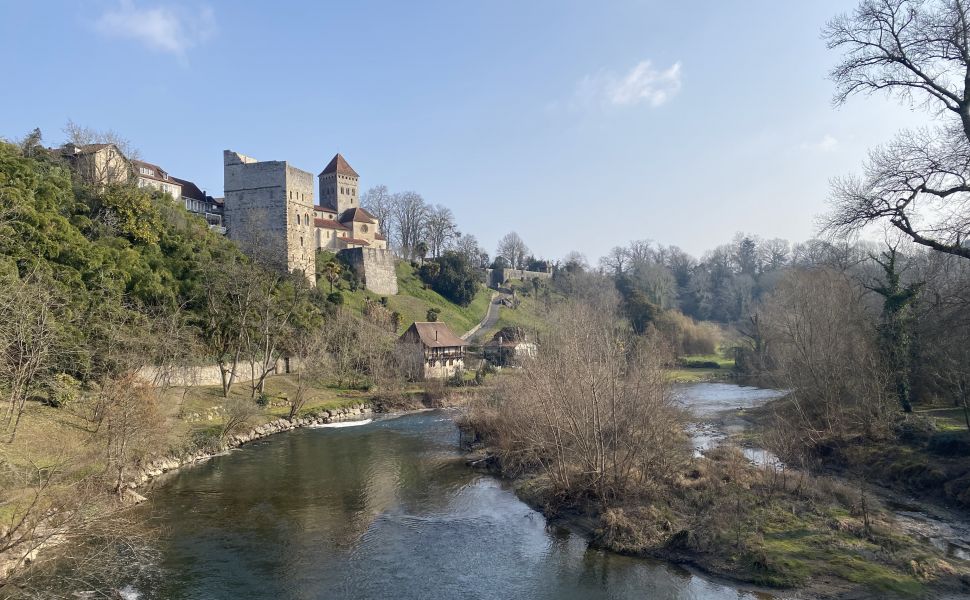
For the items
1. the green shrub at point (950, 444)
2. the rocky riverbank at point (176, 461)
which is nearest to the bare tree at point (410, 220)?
the rocky riverbank at point (176, 461)

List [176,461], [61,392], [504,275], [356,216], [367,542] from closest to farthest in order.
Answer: [367,542] → [61,392] → [176,461] → [356,216] → [504,275]

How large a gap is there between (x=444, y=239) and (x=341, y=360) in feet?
140

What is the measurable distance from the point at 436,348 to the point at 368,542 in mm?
28693

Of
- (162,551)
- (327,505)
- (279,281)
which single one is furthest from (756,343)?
(162,551)

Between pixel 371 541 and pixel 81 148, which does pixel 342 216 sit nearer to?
pixel 81 148

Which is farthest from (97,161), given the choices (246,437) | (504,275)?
(504,275)

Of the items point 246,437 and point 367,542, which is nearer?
point 367,542

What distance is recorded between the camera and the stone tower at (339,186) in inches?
2832

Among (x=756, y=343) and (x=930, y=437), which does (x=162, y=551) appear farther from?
(x=756, y=343)

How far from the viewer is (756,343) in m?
44.7

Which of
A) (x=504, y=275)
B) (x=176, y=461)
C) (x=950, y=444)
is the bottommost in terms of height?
(x=176, y=461)

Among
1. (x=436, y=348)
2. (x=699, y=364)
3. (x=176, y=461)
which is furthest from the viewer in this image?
(x=699, y=364)

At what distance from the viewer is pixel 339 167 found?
238 feet

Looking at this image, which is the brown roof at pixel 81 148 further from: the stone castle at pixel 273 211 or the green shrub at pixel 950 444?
the green shrub at pixel 950 444
